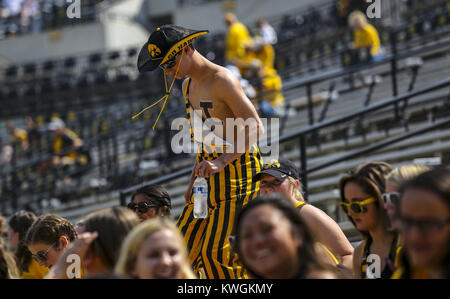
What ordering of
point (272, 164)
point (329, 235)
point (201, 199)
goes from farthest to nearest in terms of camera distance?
point (272, 164)
point (201, 199)
point (329, 235)

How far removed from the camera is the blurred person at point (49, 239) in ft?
16.1

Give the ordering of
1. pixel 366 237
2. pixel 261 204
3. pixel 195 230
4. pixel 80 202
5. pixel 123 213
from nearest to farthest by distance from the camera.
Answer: pixel 261 204
pixel 123 213
pixel 366 237
pixel 195 230
pixel 80 202

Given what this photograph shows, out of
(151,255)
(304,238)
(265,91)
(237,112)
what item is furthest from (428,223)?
(265,91)

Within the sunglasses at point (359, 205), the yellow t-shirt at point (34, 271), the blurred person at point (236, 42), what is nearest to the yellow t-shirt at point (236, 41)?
the blurred person at point (236, 42)

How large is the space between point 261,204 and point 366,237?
97cm

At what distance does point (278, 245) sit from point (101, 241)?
38.9 inches

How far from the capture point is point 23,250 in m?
5.81

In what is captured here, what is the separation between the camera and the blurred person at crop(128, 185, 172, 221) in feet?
17.7

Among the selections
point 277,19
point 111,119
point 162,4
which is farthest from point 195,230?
point 162,4

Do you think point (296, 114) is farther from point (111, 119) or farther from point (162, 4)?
point (162, 4)

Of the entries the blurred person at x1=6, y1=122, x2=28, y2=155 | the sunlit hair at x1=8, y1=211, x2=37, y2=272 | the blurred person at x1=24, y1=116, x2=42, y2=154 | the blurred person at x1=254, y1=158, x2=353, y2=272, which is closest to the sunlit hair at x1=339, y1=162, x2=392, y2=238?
the blurred person at x1=254, y1=158, x2=353, y2=272

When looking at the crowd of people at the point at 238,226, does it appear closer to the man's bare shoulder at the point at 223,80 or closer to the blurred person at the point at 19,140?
the man's bare shoulder at the point at 223,80

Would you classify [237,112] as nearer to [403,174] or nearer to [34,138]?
[403,174]
